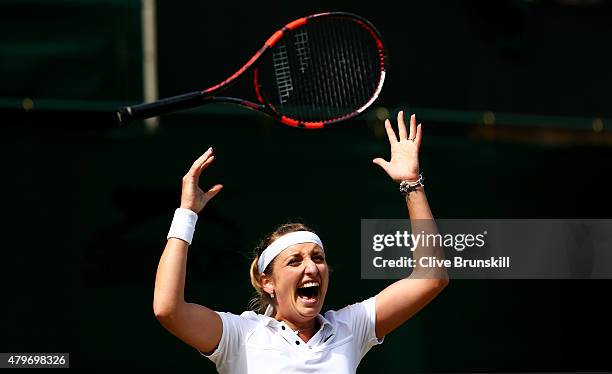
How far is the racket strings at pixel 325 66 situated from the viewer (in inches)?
173

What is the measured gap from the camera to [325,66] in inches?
172

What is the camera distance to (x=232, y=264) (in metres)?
4.80

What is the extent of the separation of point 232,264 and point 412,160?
1.80 m

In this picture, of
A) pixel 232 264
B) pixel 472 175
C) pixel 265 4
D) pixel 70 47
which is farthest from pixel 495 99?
pixel 70 47

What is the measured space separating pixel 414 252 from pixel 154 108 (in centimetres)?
85

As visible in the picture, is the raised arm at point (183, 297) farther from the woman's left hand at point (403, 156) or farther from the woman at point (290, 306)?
the woman's left hand at point (403, 156)

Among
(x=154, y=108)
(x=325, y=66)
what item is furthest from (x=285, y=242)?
(x=325, y=66)

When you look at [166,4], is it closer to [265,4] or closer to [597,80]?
[265,4]

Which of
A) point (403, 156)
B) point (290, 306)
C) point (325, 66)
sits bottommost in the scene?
point (290, 306)

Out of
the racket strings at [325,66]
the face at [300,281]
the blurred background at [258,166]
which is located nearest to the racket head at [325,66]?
the racket strings at [325,66]

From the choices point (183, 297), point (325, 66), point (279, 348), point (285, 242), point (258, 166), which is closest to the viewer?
point (183, 297)

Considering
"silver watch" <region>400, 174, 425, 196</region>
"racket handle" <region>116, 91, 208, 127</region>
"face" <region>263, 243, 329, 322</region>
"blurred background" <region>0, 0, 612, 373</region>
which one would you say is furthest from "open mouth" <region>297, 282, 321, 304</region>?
"blurred background" <region>0, 0, 612, 373</region>

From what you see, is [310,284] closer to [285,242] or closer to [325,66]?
[285,242]

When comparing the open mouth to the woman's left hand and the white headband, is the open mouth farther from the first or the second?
the woman's left hand
